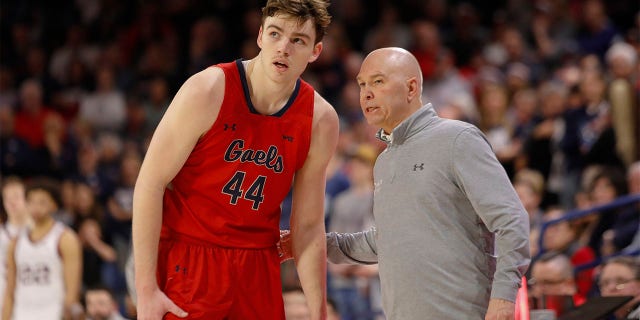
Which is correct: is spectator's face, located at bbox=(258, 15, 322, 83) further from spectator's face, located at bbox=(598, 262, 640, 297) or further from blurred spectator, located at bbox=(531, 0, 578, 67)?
blurred spectator, located at bbox=(531, 0, 578, 67)

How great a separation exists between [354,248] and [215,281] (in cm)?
72

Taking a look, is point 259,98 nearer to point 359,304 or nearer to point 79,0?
point 359,304

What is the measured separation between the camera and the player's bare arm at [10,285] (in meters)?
8.00

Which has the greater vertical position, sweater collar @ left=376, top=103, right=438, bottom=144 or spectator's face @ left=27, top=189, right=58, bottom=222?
spectator's face @ left=27, top=189, right=58, bottom=222

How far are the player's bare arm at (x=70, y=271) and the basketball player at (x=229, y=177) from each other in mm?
4195

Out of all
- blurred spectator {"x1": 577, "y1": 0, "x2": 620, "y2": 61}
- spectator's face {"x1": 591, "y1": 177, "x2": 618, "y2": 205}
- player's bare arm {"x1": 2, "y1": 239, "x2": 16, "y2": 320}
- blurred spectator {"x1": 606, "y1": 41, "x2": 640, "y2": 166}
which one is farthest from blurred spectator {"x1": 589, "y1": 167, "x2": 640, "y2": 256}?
player's bare arm {"x1": 2, "y1": 239, "x2": 16, "y2": 320}

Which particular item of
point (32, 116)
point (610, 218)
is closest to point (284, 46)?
point (610, 218)

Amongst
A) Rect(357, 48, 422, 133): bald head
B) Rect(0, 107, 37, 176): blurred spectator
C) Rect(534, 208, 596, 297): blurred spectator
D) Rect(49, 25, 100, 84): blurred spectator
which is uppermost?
Rect(49, 25, 100, 84): blurred spectator

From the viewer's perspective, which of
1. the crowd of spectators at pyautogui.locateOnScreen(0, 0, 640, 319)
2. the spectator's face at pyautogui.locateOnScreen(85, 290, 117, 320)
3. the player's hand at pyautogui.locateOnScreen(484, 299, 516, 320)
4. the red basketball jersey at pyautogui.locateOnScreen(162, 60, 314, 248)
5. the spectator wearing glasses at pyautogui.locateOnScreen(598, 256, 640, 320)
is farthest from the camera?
the crowd of spectators at pyautogui.locateOnScreen(0, 0, 640, 319)

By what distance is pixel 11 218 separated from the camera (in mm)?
8547

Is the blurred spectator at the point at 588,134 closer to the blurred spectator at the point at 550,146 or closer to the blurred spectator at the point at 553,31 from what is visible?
the blurred spectator at the point at 550,146

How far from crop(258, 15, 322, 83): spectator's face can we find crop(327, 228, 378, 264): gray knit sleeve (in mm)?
799

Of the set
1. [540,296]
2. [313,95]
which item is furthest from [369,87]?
[540,296]

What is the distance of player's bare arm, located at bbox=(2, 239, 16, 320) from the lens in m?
8.00
